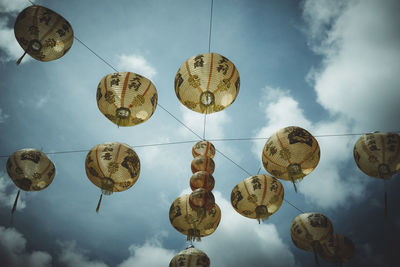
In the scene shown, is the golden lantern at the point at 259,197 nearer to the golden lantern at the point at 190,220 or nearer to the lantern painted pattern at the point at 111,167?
the golden lantern at the point at 190,220

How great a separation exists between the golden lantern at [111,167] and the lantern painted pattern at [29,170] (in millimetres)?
1490

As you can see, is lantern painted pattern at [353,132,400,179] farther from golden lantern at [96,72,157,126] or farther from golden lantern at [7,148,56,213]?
golden lantern at [7,148,56,213]

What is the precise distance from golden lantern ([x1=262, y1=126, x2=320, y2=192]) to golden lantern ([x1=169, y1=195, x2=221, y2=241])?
1557 mm

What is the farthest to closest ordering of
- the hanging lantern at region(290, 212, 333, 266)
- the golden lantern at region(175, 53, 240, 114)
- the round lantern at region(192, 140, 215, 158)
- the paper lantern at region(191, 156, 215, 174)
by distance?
1. the round lantern at region(192, 140, 215, 158)
2. the paper lantern at region(191, 156, 215, 174)
3. the hanging lantern at region(290, 212, 333, 266)
4. the golden lantern at region(175, 53, 240, 114)

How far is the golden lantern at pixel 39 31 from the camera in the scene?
399cm

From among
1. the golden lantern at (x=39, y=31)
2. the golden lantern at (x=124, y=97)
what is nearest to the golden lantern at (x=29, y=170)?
the golden lantern at (x=39, y=31)

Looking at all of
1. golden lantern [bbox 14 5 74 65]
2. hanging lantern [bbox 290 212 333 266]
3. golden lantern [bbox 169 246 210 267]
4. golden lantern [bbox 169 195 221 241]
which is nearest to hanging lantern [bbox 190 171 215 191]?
golden lantern [bbox 169 195 221 241]

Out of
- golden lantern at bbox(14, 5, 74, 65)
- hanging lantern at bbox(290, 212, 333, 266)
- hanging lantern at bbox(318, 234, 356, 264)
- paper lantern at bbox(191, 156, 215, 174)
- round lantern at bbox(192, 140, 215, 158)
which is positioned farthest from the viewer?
round lantern at bbox(192, 140, 215, 158)

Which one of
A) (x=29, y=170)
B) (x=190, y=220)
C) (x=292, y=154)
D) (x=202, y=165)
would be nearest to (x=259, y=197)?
(x=292, y=154)

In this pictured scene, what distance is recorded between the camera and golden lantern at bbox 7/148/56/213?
178 inches

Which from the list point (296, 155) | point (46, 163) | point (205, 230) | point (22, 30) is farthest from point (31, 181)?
point (296, 155)

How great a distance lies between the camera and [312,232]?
4.37 m

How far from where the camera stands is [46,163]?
484cm

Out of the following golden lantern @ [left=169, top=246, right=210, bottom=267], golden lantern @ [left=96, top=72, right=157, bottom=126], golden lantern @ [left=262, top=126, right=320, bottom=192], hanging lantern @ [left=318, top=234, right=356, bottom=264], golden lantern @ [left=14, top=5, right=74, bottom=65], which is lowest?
golden lantern @ [left=169, top=246, right=210, bottom=267]
